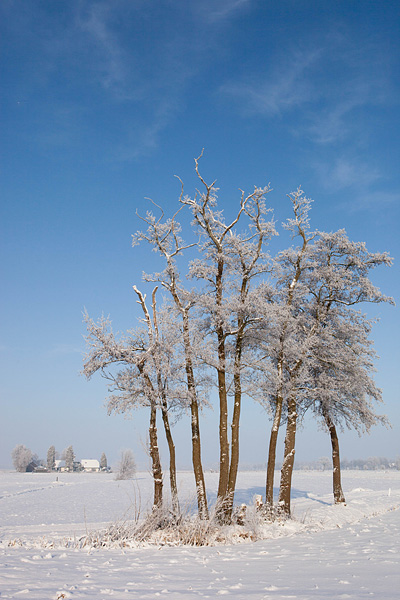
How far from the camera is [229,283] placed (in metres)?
17.7

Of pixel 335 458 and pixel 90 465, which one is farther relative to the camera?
pixel 90 465

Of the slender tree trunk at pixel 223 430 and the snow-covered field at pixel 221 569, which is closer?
the snow-covered field at pixel 221 569

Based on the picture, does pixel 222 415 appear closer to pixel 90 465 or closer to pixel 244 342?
pixel 244 342

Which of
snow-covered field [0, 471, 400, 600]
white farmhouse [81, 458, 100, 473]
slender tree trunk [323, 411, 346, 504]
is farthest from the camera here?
white farmhouse [81, 458, 100, 473]

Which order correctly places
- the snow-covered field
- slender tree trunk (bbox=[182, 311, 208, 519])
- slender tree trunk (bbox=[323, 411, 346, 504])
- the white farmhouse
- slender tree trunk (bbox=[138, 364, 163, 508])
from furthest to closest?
the white farmhouse → slender tree trunk (bbox=[323, 411, 346, 504]) → slender tree trunk (bbox=[182, 311, 208, 519]) → slender tree trunk (bbox=[138, 364, 163, 508]) → the snow-covered field

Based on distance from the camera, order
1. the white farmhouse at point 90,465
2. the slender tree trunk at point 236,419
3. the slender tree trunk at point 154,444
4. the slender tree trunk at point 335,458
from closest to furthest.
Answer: the slender tree trunk at point 154,444, the slender tree trunk at point 236,419, the slender tree trunk at point 335,458, the white farmhouse at point 90,465

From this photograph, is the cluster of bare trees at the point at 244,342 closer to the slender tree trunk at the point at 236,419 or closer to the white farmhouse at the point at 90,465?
the slender tree trunk at the point at 236,419

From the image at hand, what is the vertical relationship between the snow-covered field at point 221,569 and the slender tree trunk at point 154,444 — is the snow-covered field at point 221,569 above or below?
below

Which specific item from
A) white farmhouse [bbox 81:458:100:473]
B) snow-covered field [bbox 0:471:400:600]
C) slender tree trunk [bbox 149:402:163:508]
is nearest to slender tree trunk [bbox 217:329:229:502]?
slender tree trunk [bbox 149:402:163:508]

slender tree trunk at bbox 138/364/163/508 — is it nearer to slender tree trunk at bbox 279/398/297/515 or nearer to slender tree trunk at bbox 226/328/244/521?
slender tree trunk at bbox 226/328/244/521

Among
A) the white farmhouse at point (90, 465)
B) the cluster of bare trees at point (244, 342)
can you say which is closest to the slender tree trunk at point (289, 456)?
the cluster of bare trees at point (244, 342)

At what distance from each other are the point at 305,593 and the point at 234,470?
10.3 m

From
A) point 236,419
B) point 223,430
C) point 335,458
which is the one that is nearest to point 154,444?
point 223,430

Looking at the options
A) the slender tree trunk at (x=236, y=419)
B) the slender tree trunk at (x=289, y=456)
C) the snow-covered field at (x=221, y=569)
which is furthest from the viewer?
the slender tree trunk at (x=289, y=456)
